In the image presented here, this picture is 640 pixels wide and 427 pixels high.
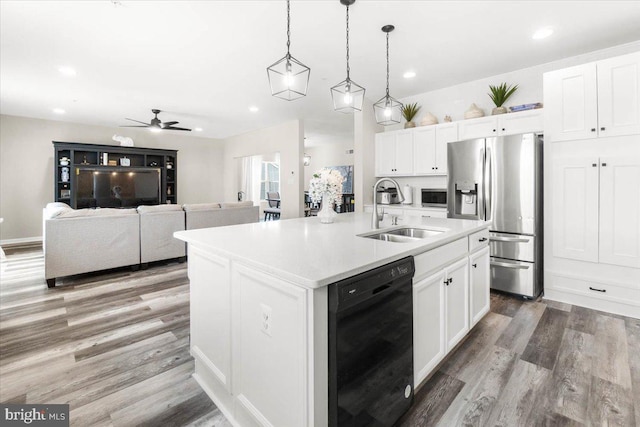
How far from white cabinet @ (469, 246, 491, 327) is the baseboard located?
26.8 ft

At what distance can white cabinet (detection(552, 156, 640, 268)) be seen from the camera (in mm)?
2758

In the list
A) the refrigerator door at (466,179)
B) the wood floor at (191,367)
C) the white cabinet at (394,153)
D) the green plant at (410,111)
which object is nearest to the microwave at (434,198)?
the white cabinet at (394,153)

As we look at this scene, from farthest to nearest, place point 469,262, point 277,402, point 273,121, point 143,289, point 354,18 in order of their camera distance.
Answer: point 273,121 → point 143,289 → point 354,18 → point 469,262 → point 277,402

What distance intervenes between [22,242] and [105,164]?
7.63 feet

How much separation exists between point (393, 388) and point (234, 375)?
0.78 meters

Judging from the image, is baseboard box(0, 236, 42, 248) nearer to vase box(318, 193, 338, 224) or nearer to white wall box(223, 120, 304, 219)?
white wall box(223, 120, 304, 219)

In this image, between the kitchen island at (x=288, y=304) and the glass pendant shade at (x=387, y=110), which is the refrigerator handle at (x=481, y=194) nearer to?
the glass pendant shade at (x=387, y=110)

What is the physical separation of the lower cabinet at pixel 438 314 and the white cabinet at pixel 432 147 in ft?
8.60

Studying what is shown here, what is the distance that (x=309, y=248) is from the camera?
Result: 60.9 inches

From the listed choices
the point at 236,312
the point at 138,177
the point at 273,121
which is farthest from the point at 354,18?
the point at 138,177

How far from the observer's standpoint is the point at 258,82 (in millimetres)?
4500

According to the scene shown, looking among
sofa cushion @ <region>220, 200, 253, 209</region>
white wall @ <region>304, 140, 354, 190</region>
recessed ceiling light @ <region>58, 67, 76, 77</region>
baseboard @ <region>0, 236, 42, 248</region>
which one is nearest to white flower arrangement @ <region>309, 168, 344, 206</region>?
sofa cushion @ <region>220, 200, 253, 209</region>

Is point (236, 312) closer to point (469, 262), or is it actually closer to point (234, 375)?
point (234, 375)

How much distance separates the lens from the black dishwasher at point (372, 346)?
1.13 m
